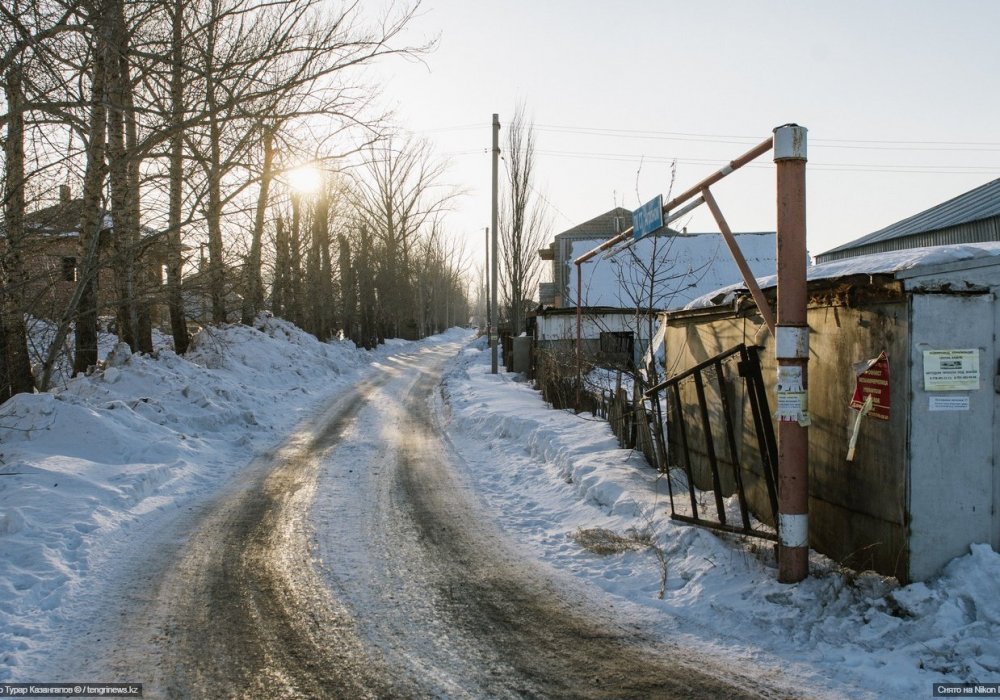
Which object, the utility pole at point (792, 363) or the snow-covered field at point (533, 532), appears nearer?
the snow-covered field at point (533, 532)

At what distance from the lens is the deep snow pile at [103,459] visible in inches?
189

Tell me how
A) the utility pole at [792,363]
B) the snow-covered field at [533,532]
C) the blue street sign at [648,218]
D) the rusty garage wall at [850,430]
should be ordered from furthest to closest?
1. the blue street sign at [648,218]
2. the utility pole at [792,363]
3. the rusty garage wall at [850,430]
4. the snow-covered field at [533,532]

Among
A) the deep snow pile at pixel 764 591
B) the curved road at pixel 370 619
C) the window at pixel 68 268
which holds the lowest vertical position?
the curved road at pixel 370 619

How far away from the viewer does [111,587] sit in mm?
4953

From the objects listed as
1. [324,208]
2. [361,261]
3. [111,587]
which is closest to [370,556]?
[111,587]

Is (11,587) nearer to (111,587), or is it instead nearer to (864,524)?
(111,587)

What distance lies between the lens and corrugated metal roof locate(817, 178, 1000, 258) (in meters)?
19.7

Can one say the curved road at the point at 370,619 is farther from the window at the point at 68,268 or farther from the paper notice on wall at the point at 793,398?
the window at the point at 68,268

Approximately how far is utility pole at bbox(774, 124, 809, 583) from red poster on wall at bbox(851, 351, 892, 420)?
1.02ft

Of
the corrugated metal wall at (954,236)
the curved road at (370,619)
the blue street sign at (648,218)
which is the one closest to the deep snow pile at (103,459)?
the curved road at (370,619)

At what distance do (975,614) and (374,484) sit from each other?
618 cm

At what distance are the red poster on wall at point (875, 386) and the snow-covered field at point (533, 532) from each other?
3.15 ft

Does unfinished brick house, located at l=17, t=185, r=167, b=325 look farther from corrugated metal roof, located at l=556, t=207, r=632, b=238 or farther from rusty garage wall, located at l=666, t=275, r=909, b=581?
corrugated metal roof, located at l=556, t=207, r=632, b=238

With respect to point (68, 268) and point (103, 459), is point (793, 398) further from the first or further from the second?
point (68, 268)
